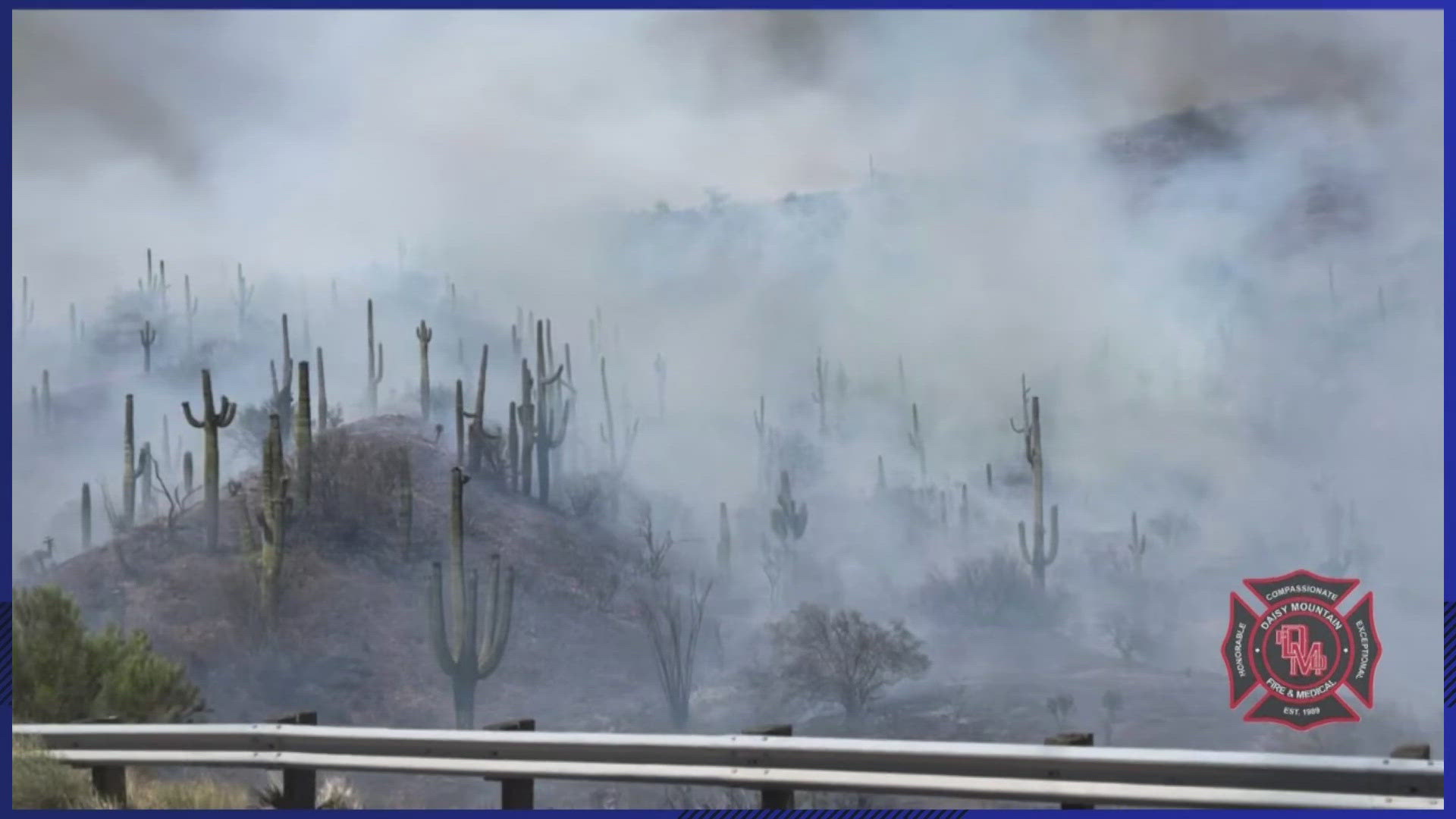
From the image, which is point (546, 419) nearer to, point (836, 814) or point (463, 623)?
point (463, 623)

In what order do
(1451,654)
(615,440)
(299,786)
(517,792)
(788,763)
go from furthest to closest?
1. (615,440)
2. (1451,654)
3. (299,786)
4. (517,792)
5. (788,763)

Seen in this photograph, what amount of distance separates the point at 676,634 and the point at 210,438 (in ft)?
11.8

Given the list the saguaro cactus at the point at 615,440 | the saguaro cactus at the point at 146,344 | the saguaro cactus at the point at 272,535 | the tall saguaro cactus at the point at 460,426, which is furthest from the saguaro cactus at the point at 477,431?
the saguaro cactus at the point at 146,344

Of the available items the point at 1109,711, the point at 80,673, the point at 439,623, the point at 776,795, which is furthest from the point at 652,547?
the point at 776,795

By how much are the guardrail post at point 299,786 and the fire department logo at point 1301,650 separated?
580cm

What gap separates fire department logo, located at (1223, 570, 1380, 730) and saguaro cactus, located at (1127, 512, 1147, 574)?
0.63 m

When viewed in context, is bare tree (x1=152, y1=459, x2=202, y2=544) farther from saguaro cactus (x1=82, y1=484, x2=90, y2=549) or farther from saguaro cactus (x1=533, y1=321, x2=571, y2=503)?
saguaro cactus (x1=533, y1=321, x2=571, y2=503)

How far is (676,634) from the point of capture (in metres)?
13.0

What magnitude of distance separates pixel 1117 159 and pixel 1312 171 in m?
1.22

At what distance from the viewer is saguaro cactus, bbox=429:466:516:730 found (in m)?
13.0

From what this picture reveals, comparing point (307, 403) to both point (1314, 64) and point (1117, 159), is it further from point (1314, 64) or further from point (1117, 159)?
point (1314, 64)

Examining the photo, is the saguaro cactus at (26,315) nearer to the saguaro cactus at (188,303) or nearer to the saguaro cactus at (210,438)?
the saguaro cactus at (210,438)

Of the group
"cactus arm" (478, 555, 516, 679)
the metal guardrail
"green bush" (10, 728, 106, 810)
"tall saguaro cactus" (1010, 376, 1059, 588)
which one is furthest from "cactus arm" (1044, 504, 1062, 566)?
"green bush" (10, 728, 106, 810)

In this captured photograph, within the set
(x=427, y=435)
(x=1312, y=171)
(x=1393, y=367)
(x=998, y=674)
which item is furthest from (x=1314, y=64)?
(x=427, y=435)
